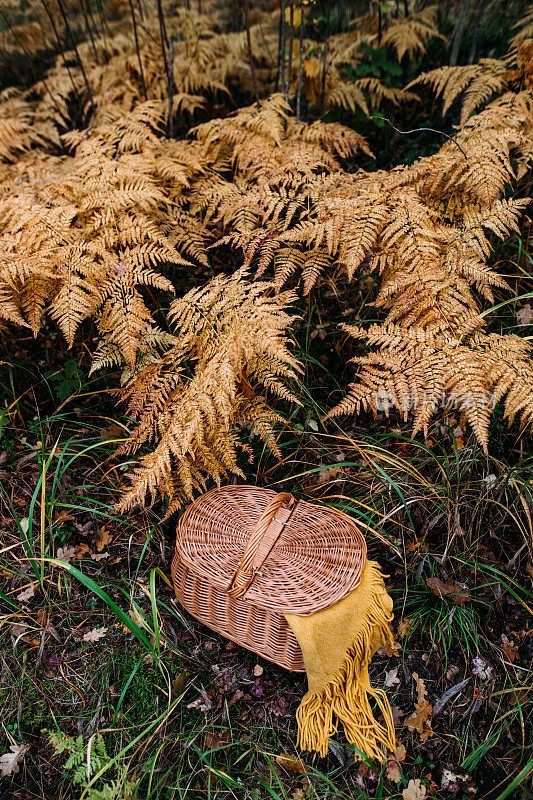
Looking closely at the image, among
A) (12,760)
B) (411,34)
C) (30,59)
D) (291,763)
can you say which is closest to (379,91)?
(411,34)

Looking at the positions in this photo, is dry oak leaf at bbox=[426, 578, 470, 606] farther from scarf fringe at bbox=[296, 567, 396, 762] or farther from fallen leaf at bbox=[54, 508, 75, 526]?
fallen leaf at bbox=[54, 508, 75, 526]

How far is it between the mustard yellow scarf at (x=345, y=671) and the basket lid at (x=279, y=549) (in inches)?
2.6

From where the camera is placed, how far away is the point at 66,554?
2326 millimetres

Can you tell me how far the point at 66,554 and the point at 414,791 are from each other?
1.87m

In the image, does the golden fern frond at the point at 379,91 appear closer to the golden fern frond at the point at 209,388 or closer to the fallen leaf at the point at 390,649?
the golden fern frond at the point at 209,388

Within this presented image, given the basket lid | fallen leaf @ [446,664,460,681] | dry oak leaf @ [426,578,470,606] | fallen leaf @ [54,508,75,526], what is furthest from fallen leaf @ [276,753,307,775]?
fallen leaf @ [54,508,75,526]

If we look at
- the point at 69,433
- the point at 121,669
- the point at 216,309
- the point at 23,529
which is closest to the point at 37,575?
the point at 23,529

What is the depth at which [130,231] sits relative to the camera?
2498 millimetres

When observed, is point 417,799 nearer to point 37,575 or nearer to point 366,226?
point 37,575

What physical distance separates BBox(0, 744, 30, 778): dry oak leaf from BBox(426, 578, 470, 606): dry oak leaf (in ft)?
6.23

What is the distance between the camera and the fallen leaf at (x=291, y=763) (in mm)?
1842

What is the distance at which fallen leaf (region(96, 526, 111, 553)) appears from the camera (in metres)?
2.39

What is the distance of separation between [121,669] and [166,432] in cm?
109

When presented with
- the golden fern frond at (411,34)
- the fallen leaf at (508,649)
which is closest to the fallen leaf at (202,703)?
the fallen leaf at (508,649)
